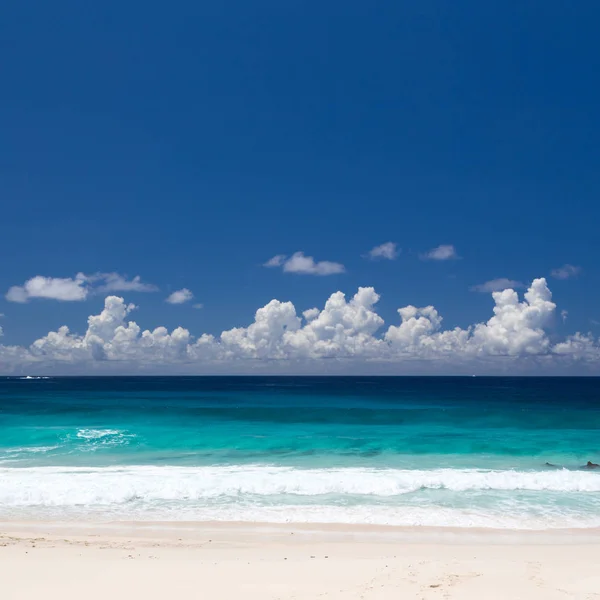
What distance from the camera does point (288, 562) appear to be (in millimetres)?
9773

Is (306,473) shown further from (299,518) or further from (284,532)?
(284,532)

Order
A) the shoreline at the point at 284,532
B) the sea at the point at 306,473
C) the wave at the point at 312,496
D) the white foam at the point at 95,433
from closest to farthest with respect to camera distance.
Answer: the shoreline at the point at 284,532, the wave at the point at 312,496, the sea at the point at 306,473, the white foam at the point at 95,433

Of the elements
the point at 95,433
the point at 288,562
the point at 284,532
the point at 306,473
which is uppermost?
the point at 288,562

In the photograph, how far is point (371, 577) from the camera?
8.90 meters

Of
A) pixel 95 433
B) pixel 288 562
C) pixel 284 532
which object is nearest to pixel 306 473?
pixel 284 532

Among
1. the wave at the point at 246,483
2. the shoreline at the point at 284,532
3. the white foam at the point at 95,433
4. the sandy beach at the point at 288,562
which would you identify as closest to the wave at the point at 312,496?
the wave at the point at 246,483

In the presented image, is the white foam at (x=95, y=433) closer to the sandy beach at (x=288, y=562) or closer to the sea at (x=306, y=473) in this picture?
the sea at (x=306, y=473)

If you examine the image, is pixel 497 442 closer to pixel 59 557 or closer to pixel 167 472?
pixel 167 472

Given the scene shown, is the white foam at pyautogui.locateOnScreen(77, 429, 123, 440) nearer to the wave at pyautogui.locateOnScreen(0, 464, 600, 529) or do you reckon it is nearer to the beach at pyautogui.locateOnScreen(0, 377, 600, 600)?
the beach at pyautogui.locateOnScreen(0, 377, 600, 600)

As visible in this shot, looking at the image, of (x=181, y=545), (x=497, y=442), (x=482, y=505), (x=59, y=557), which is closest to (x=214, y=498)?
(x=181, y=545)

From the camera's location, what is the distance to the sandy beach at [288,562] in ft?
27.2

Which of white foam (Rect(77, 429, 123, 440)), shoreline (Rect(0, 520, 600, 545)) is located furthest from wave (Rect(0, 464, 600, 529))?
white foam (Rect(77, 429, 123, 440))

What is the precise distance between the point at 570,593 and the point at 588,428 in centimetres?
3030

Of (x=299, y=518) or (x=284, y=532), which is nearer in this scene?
(x=284, y=532)
